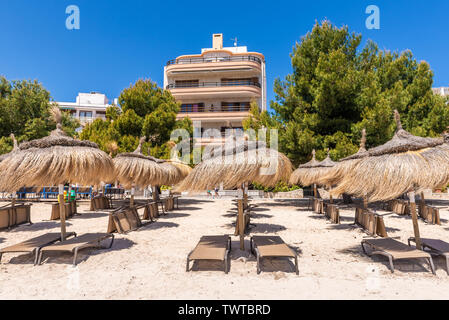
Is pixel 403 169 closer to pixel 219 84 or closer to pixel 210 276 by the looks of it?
pixel 210 276

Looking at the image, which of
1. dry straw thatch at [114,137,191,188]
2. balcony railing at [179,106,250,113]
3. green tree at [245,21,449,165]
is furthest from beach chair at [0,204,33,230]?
balcony railing at [179,106,250,113]

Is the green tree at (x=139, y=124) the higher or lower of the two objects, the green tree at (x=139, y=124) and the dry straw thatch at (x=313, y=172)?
the higher

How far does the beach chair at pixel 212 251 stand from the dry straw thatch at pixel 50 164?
3.08m

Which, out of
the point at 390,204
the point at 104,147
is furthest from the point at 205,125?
the point at 390,204

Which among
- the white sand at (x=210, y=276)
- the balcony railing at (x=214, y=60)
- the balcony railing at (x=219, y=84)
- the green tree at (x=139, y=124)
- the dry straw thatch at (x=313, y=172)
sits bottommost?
the white sand at (x=210, y=276)

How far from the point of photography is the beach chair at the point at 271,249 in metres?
4.48

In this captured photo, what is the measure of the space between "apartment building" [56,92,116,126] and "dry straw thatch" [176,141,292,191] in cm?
5313

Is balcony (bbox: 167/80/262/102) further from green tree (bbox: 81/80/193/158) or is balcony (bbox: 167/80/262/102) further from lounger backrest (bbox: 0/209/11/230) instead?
lounger backrest (bbox: 0/209/11/230)

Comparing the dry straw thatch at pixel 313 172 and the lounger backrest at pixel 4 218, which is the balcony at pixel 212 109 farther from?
the lounger backrest at pixel 4 218

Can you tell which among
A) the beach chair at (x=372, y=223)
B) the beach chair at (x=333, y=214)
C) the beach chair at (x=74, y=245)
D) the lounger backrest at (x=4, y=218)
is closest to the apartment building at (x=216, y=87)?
the beach chair at (x=333, y=214)

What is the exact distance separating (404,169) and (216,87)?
2881cm

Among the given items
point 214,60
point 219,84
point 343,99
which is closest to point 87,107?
point 214,60
